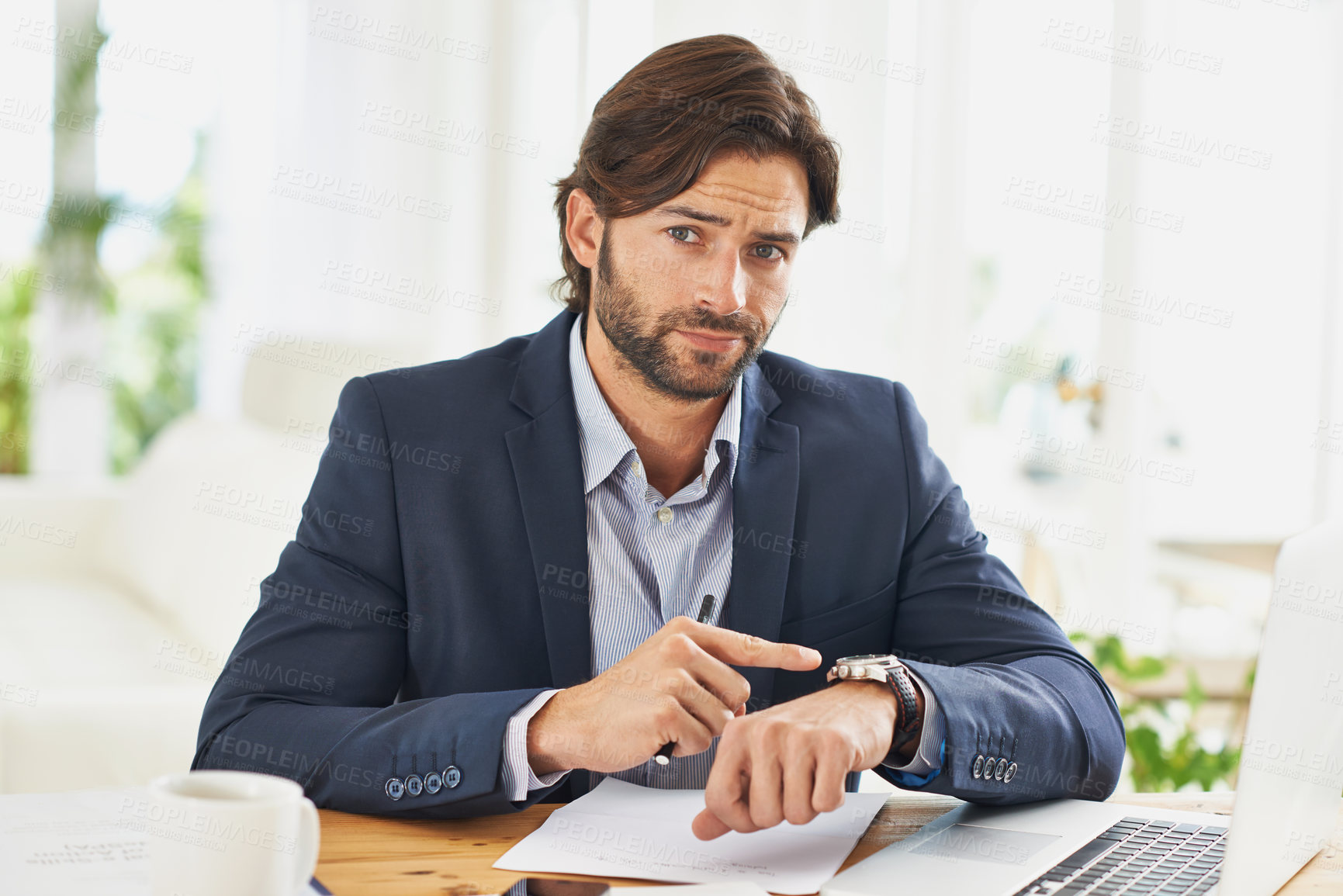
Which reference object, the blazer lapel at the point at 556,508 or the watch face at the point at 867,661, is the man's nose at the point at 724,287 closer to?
the blazer lapel at the point at 556,508

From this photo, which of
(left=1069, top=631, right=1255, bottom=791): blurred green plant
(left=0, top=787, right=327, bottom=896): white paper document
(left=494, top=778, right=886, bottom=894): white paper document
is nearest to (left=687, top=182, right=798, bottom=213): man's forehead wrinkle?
(left=494, top=778, right=886, bottom=894): white paper document

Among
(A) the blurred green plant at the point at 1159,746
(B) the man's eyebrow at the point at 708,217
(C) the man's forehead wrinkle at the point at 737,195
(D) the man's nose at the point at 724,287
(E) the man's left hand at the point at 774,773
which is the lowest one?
(A) the blurred green plant at the point at 1159,746

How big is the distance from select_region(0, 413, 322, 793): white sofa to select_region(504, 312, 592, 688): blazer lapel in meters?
1.05

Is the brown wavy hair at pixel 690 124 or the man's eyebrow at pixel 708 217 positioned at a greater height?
the brown wavy hair at pixel 690 124

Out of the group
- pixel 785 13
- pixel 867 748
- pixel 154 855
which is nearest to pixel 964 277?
pixel 785 13

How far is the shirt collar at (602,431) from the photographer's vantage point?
4.80 feet

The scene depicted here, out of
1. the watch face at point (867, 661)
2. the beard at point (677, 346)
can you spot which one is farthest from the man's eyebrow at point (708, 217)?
the watch face at point (867, 661)

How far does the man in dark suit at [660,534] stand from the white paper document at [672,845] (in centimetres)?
8

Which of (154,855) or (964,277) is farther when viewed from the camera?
(964,277)

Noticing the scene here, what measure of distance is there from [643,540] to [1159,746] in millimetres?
1639

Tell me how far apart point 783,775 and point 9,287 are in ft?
18.0

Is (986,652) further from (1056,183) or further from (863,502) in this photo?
(1056,183)

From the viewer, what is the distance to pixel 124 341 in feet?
18.3

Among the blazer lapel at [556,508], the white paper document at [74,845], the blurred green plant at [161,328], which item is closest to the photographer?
the white paper document at [74,845]
